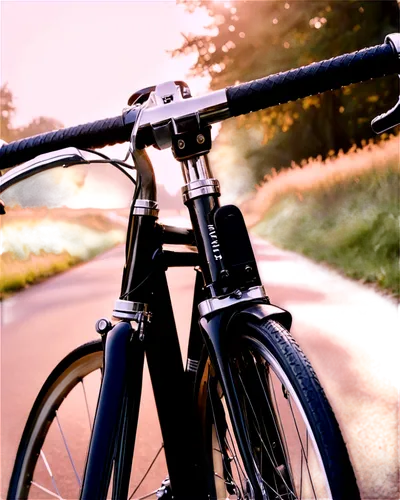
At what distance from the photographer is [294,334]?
513cm

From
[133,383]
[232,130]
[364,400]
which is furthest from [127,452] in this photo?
[232,130]

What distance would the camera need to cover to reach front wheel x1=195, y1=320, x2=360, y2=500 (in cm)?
117

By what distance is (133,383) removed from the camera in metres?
1.53

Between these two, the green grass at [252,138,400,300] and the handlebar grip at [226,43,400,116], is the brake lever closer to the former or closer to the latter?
the handlebar grip at [226,43,400,116]

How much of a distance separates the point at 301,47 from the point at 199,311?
1705 centimetres

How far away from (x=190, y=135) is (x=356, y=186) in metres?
9.26

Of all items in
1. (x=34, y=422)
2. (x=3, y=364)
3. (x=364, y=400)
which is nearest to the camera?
(x=34, y=422)

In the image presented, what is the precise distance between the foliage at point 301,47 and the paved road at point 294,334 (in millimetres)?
9090

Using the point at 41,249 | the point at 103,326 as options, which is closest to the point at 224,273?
the point at 103,326

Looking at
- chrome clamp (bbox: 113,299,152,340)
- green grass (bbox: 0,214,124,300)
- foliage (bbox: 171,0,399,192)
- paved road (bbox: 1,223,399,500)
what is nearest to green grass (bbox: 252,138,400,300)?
paved road (bbox: 1,223,399,500)

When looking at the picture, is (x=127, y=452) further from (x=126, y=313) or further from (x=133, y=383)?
(x=126, y=313)

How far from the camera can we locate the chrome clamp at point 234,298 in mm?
1389

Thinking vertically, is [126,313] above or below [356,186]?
below

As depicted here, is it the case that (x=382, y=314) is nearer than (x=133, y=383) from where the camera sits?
No
